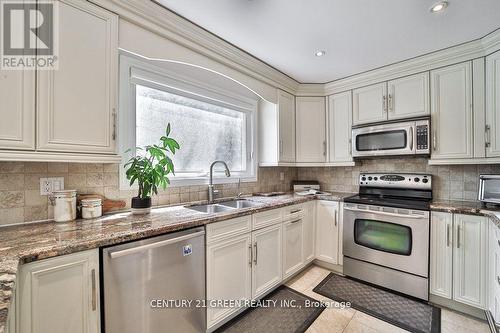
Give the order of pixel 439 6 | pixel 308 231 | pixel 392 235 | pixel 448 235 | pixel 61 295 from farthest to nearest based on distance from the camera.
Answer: pixel 308 231 < pixel 392 235 < pixel 448 235 < pixel 439 6 < pixel 61 295

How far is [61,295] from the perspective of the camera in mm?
960

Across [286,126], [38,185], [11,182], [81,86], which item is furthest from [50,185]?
[286,126]

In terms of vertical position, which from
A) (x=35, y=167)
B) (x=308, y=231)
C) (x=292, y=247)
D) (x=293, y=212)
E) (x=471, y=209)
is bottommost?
(x=292, y=247)

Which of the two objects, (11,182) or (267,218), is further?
(267,218)

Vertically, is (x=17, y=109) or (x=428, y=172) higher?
(x=17, y=109)

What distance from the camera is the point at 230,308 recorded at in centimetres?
169

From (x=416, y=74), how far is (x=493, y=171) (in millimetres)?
1229

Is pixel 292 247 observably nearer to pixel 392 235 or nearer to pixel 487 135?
pixel 392 235

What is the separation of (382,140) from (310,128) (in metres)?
0.92

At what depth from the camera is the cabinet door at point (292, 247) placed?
7.32ft

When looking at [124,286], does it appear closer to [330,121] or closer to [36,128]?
[36,128]

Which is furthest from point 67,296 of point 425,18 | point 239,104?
point 425,18

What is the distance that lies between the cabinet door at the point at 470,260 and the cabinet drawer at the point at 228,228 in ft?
5.99

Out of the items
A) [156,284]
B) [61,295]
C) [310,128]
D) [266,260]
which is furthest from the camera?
[310,128]
